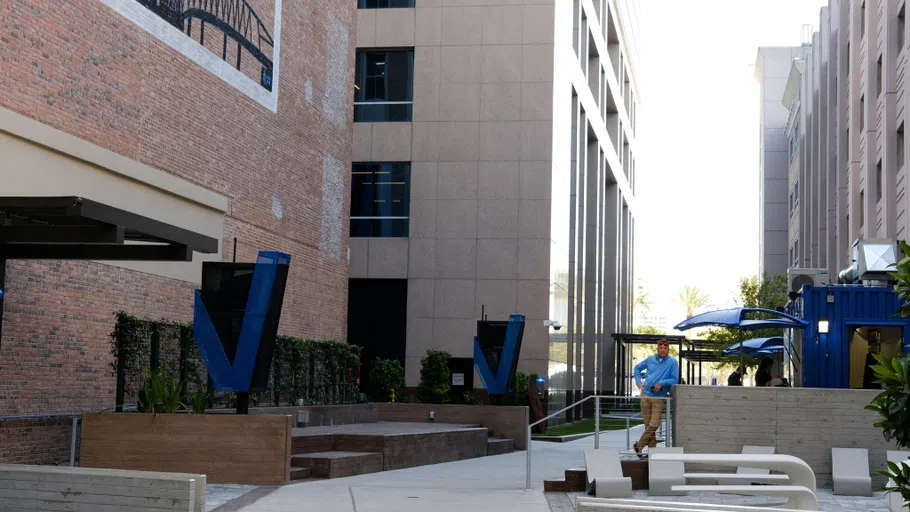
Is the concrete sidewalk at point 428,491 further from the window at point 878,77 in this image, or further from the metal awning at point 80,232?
the window at point 878,77

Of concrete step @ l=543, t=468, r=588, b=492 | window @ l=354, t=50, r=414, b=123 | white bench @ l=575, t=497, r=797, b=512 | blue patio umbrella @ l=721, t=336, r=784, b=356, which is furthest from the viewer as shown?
window @ l=354, t=50, r=414, b=123

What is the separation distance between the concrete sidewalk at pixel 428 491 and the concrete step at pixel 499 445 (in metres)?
3.93

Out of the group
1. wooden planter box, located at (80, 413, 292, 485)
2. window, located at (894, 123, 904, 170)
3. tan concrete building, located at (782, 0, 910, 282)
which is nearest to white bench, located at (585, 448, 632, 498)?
wooden planter box, located at (80, 413, 292, 485)

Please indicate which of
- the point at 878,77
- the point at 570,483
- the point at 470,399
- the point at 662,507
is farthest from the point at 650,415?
the point at 878,77

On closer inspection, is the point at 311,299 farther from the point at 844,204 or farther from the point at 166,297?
A: the point at 844,204

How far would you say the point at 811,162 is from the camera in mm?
58719

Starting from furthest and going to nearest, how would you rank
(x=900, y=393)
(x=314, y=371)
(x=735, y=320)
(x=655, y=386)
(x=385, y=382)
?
(x=385, y=382), (x=314, y=371), (x=735, y=320), (x=655, y=386), (x=900, y=393)

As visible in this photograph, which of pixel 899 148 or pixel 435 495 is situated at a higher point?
pixel 899 148

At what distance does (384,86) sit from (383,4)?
3.02 metres

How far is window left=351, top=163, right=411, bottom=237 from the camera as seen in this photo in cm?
4131

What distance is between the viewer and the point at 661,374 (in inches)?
715

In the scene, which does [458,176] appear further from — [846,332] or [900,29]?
[846,332]

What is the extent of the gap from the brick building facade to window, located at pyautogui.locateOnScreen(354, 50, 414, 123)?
10042mm

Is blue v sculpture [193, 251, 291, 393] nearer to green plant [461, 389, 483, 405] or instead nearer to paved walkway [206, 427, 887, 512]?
paved walkway [206, 427, 887, 512]
